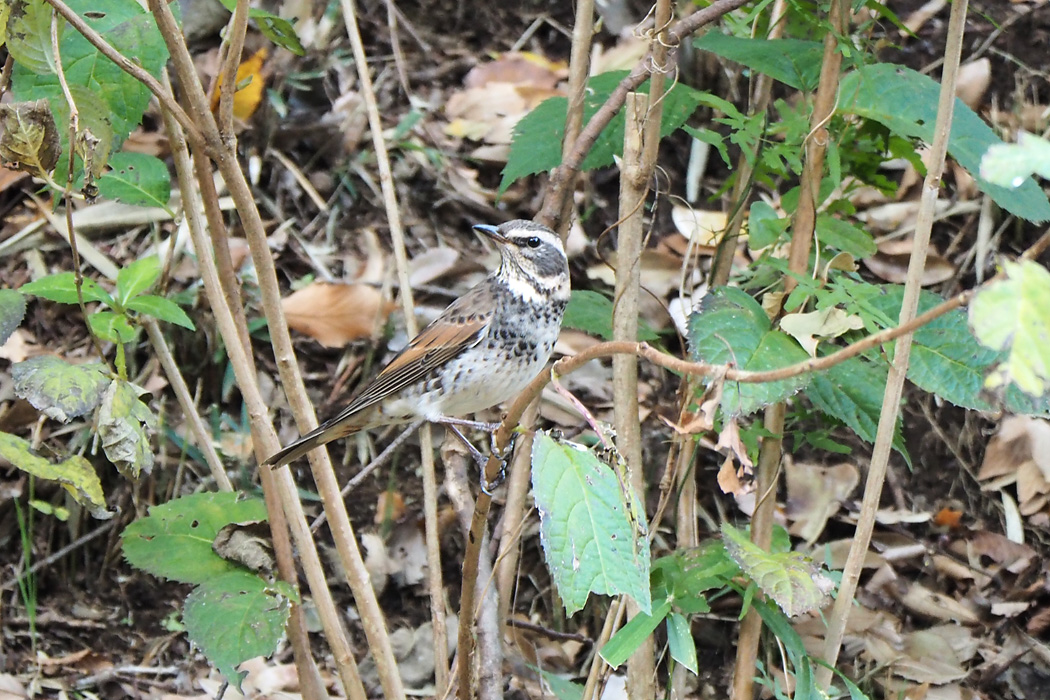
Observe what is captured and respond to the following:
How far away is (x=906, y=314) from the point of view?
2.67 meters

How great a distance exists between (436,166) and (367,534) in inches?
87.2

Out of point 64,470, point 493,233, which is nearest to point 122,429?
point 64,470

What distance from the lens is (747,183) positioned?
3.56 meters

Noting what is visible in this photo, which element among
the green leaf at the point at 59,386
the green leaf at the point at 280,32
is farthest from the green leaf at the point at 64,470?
the green leaf at the point at 280,32

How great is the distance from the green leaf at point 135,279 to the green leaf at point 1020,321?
8.22 ft

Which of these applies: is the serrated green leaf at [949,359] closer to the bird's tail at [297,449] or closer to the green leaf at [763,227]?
the green leaf at [763,227]

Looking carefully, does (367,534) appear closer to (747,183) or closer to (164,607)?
(164,607)

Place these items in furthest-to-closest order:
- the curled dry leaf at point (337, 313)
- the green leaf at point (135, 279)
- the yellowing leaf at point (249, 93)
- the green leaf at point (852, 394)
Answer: the yellowing leaf at point (249, 93) < the curled dry leaf at point (337, 313) < the green leaf at point (135, 279) < the green leaf at point (852, 394)

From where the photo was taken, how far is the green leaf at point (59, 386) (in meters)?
2.66

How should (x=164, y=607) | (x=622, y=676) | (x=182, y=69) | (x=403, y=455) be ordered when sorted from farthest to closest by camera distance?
(x=403, y=455) → (x=164, y=607) → (x=622, y=676) → (x=182, y=69)

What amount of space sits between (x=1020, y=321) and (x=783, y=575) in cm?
171

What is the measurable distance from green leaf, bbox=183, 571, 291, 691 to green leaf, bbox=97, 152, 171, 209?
1.13m

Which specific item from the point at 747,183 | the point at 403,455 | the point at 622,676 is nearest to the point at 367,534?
the point at 403,455

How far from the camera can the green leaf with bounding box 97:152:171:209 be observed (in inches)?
123
